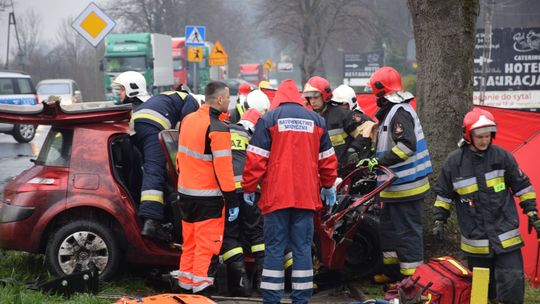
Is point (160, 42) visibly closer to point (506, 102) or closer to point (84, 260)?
point (506, 102)

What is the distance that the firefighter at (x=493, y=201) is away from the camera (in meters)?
5.30

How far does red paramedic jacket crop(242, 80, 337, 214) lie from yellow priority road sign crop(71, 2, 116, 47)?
8.15 meters

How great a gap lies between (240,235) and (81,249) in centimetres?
138

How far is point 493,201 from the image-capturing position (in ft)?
17.4

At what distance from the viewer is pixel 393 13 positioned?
166ft

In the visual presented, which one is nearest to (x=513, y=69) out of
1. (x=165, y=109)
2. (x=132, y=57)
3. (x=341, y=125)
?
(x=341, y=125)

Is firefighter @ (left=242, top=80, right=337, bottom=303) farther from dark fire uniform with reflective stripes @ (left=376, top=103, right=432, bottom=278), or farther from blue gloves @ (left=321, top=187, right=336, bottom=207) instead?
dark fire uniform with reflective stripes @ (left=376, top=103, right=432, bottom=278)

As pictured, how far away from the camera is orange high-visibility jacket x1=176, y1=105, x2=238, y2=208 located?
5566 millimetres

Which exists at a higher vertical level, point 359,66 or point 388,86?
point 359,66

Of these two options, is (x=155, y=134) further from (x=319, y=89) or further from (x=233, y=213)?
(x=319, y=89)

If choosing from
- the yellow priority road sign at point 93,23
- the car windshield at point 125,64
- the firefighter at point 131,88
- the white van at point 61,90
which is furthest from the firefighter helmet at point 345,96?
the car windshield at point 125,64

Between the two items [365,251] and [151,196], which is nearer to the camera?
[151,196]

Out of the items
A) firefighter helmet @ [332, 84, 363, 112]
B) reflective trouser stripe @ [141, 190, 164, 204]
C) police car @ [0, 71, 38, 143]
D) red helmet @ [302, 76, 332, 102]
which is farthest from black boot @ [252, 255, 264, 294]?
police car @ [0, 71, 38, 143]

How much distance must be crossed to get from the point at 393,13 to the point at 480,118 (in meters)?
46.9
